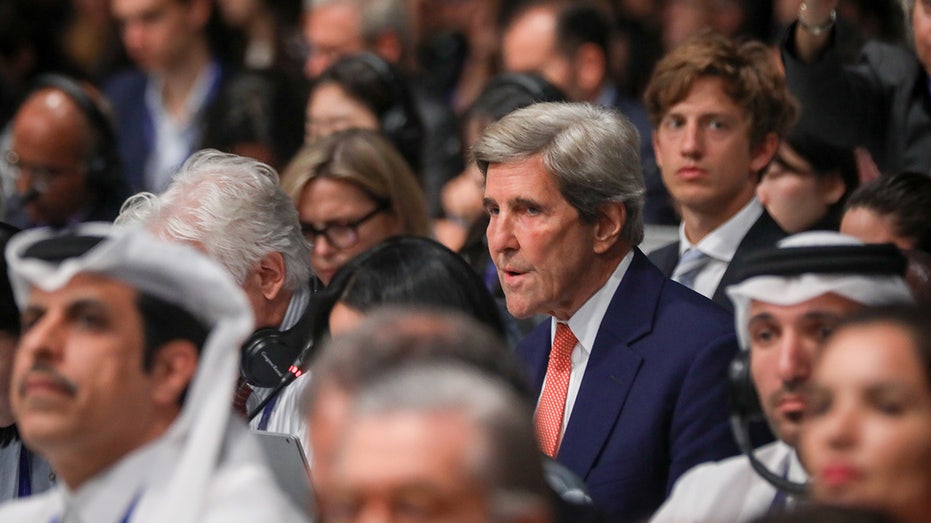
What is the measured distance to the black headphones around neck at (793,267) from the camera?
299cm

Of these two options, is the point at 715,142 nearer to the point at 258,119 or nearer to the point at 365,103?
the point at 365,103

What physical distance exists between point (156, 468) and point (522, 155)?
146 cm

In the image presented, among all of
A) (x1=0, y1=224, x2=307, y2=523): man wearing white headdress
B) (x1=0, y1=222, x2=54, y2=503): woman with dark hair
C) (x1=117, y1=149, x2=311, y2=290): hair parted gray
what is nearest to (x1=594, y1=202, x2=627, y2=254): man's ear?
(x1=117, y1=149, x2=311, y2=290): hair parted gray

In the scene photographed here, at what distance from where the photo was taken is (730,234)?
15.4 feet

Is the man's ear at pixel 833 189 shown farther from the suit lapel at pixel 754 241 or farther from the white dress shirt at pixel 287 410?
the white dress shirt at pixel 287 410

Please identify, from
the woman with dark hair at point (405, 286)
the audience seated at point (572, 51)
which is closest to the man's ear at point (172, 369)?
the woman with dark hair at point (405, 286)

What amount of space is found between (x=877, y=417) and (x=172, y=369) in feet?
4.12

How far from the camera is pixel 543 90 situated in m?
5.82

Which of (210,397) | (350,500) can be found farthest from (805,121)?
(350,500)

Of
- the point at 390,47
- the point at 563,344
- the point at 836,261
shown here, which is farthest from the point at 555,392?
the point at 390,47

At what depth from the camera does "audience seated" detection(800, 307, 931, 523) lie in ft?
8.21

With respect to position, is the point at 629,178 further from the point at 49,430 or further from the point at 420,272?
the point at 49,430

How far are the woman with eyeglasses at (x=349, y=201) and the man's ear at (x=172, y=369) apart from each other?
190 cm

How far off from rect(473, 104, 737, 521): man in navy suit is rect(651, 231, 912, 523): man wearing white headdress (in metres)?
0.57
